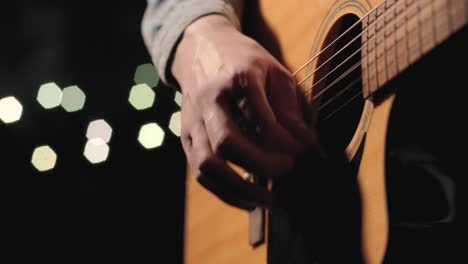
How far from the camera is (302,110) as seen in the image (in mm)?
652

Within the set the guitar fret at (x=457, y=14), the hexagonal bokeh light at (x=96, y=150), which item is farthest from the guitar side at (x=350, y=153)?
the hexagonal bokeh light at (x=96, y=150)

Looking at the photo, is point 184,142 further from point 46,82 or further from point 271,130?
point 46,82

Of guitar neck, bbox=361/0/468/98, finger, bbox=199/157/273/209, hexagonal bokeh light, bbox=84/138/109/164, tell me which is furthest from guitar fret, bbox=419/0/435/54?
hexagonal bokeh light, bbox=84/138/109/164

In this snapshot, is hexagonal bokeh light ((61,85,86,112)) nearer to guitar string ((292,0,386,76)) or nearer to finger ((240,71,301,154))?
guitar string ((292,0,386,76))

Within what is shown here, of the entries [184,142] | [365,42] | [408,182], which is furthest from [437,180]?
[184,142]

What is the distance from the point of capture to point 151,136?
1.53 metres

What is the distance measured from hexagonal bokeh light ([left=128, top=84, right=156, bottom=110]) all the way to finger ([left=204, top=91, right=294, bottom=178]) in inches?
39.4

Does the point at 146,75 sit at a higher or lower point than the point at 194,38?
higher

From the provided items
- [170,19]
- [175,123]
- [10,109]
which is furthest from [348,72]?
[10,109]

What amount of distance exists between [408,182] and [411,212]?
0.03 metres

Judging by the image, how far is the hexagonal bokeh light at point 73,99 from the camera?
1528mm

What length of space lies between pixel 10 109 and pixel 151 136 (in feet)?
1.37

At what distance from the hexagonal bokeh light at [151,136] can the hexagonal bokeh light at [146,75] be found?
0.43ft

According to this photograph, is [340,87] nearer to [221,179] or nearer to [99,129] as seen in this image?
[221,179]
